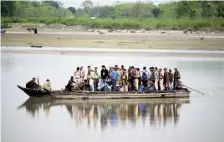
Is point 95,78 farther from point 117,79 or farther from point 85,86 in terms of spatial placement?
point 117,79

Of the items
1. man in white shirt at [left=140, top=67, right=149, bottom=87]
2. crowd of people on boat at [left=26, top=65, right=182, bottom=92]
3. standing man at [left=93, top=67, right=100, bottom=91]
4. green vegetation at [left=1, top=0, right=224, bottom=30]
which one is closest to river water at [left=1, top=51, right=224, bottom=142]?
crowd of people on boat at [left=26, top=65, right=182, bottom=92]

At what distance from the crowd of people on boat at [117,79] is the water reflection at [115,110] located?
23.7 inches

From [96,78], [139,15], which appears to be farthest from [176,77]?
[139,15]

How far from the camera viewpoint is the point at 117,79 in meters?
23.0

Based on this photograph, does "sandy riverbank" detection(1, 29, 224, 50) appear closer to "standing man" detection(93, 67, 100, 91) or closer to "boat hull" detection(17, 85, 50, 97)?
"standing man" detection(93, 67, 100, 91)

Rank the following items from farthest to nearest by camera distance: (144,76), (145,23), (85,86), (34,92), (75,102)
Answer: (145,23) → (144,76) → (34,92) → (85,86) → (75,102)

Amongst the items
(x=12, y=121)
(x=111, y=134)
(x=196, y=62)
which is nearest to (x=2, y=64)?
(x=196, y=62)

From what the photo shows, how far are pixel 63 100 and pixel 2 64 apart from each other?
52.0 ft

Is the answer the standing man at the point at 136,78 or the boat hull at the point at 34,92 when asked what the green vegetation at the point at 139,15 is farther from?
the boat hull at the point at 34,92

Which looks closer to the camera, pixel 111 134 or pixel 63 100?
pixel 111 134

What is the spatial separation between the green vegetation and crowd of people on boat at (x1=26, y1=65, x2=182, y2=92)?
123ft

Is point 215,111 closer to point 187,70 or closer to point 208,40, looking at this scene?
point 187,70

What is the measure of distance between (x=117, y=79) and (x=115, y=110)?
198 centimetres

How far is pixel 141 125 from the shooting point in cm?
1878
